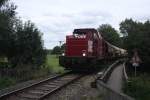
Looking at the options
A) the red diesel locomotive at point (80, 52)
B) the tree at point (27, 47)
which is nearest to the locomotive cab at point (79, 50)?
the red diesel locomotive at point (80, 52)

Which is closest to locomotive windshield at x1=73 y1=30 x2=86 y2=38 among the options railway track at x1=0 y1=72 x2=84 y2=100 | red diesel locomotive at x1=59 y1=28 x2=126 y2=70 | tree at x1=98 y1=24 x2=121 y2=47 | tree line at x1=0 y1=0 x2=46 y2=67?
red diesel locomotive at x1=59 y1=28 x2=126 y2=70

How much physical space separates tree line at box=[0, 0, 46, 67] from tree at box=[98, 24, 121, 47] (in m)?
78.0

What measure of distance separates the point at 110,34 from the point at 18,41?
91.5 meters

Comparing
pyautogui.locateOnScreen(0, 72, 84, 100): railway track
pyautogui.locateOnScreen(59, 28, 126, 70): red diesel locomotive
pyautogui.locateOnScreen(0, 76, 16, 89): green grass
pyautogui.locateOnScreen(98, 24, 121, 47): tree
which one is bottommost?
pyautogui.locateOnScreen(0, 72, 84, 100): railway track

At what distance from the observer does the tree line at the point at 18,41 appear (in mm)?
24891

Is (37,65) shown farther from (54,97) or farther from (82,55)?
(54,97)

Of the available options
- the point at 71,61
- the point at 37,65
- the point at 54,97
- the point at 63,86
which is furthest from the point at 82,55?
the point at 54,97

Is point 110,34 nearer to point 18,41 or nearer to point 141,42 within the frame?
point 141,42

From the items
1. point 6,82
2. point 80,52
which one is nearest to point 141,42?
point 80,52

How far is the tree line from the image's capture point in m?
24.9

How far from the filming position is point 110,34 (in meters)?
116

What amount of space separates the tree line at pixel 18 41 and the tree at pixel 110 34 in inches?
3072

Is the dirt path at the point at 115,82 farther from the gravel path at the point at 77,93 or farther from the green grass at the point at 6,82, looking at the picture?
the green grass at the point at 6,82

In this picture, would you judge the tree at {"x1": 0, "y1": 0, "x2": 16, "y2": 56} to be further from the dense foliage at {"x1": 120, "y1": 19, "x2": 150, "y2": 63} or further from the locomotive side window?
the dense foliage at {"x1": 120, "y1": 19, "x2": 150, "y2": 63}
